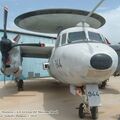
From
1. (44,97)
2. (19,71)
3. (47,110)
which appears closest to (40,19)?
(19,71)

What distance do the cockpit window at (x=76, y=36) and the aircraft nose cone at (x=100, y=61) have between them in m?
1.92

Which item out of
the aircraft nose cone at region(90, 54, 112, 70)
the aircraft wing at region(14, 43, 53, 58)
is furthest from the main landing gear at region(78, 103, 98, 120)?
the aircraft wing at region(14, 43, 53, 58)

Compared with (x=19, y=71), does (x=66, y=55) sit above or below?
above

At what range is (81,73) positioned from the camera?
830cm

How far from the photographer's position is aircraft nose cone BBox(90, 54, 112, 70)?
787 cm

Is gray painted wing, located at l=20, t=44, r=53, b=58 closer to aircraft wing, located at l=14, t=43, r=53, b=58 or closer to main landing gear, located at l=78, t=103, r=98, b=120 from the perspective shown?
aircraft wing, located at l=14, t=43, r=53, b=58

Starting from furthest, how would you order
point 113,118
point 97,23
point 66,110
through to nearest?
1. point 97,23
2. point 66,110
3. point 113,118

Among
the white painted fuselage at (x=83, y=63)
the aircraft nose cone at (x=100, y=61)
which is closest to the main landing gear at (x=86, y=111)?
the white painted fuselage at (x=83, y=63)

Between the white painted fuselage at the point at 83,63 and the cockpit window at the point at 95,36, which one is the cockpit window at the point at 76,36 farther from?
the white painted fuselage at the point at 83,63

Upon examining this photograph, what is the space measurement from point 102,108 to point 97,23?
21.6 ft

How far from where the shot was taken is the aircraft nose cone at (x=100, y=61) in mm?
7867

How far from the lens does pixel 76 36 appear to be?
33.3 ft

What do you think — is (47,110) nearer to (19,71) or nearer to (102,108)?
(102,108)

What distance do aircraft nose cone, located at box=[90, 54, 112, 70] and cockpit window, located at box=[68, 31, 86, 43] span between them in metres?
1.92
